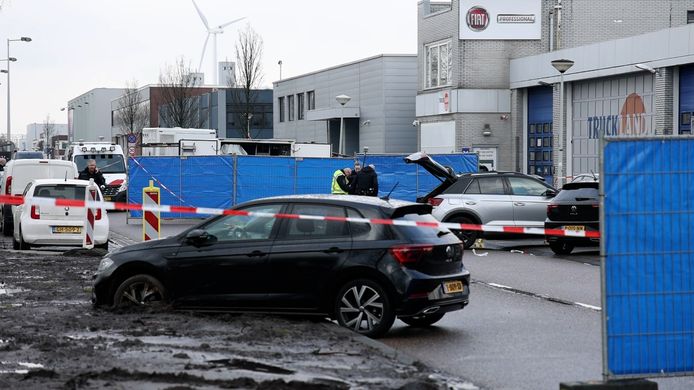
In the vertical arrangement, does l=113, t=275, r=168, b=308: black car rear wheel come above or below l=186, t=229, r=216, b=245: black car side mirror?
below

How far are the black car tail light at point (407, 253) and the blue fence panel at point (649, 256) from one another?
3.78 metres

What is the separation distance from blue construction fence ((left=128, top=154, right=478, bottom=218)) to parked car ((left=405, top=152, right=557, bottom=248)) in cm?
899

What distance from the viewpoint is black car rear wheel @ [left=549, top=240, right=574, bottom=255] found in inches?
880

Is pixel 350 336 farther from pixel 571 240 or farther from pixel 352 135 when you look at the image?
pixel 352 135

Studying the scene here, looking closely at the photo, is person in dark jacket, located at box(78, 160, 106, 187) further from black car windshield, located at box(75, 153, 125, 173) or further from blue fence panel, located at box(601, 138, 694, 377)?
blue fence panel, located at box(601, 138, 694, 377)

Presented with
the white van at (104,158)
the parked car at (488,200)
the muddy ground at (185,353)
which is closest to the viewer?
the muddy ground at (185,353)

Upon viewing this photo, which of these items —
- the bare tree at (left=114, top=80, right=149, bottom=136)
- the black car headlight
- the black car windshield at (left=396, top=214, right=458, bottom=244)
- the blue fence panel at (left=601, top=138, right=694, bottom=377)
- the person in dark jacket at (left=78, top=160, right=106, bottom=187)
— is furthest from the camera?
the bare tree at (left=114, top=80, right=149, bottom=136)

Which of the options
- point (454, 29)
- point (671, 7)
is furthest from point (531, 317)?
point (671, 7)

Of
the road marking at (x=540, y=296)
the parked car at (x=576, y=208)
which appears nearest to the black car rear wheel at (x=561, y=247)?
the parked car at (x=576, y=208)

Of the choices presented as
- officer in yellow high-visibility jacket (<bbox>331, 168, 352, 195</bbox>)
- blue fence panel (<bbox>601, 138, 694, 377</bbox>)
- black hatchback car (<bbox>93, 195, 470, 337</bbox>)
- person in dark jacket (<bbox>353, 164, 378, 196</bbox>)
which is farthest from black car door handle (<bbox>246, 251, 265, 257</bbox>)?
officer in yellow high-visibility jacket (<bbox>331, 168, 352, 195</bbox>)

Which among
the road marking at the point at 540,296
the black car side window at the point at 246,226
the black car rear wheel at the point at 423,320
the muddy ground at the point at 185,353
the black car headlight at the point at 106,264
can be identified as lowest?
the road marking at the point at 540,296

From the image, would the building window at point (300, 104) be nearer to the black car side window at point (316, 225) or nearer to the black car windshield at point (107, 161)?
the black car windshield at point (107, 161)

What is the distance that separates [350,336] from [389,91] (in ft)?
157

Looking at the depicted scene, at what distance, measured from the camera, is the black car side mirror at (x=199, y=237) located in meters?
11.8
